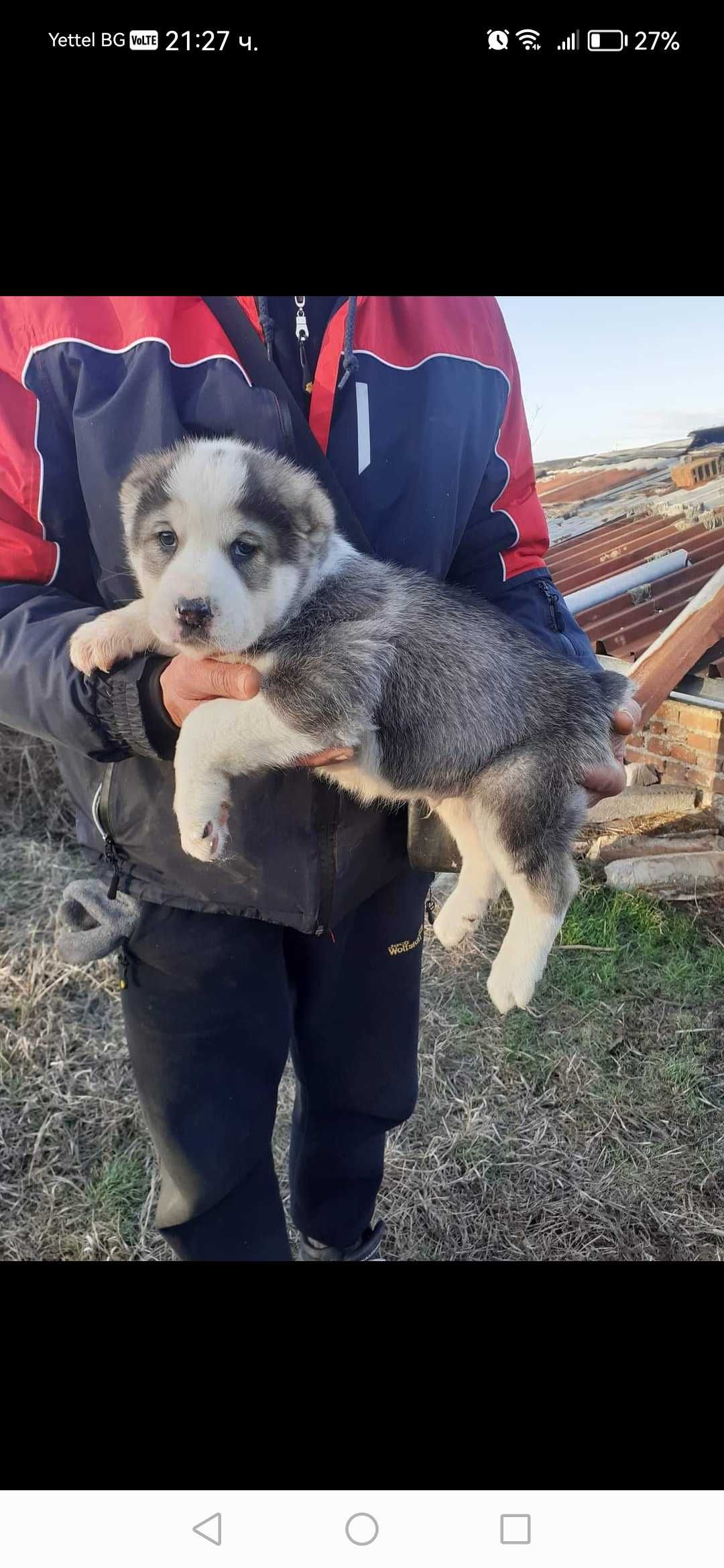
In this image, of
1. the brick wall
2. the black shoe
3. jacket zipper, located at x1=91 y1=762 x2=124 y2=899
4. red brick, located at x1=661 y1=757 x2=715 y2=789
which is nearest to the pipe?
the brick wall

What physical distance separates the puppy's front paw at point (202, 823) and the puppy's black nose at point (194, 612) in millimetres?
245

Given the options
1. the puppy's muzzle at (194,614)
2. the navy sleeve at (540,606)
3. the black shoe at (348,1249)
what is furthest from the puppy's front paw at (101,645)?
the black shoe at (348,1249)

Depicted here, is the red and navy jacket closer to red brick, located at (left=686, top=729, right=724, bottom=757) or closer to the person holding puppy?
the person holding puppy

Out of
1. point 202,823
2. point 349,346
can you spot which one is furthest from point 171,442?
point 202,823

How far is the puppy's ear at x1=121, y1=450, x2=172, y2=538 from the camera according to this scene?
1188 mm

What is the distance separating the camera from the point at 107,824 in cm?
136

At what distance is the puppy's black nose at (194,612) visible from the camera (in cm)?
116

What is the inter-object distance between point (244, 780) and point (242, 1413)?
901 millimetres

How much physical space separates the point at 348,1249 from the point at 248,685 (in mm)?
1259
